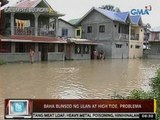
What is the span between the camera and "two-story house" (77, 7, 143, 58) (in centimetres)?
4506

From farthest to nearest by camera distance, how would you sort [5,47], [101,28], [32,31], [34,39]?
[101,28] → [32,31] → [34,39] → [5,47]

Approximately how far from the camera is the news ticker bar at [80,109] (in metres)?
4.25

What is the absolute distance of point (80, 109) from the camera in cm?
426

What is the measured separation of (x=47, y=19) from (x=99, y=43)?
31.6ft

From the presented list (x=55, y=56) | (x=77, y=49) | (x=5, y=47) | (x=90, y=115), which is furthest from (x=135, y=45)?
(x=90, y=115)

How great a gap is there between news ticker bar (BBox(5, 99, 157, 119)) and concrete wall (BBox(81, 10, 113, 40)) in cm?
4096

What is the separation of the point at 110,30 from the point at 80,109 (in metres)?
41.2

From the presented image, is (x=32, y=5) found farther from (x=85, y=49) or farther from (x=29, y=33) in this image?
(x=85, y=49)

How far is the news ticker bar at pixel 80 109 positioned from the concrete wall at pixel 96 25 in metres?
41.0

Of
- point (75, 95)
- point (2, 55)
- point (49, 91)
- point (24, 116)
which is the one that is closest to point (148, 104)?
point (24, 116)

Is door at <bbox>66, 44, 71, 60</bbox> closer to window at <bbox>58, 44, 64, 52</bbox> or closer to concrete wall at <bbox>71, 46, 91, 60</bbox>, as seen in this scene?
concrete wall at <bbox>71, 46, 91, 60</bbox>

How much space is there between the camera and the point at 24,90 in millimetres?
12953

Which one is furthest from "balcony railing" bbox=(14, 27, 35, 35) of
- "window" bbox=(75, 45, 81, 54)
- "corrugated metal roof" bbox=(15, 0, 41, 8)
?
"window" bbox=(75, 45, 81, 54)

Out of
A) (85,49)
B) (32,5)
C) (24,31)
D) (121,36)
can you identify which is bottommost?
(85,49)
